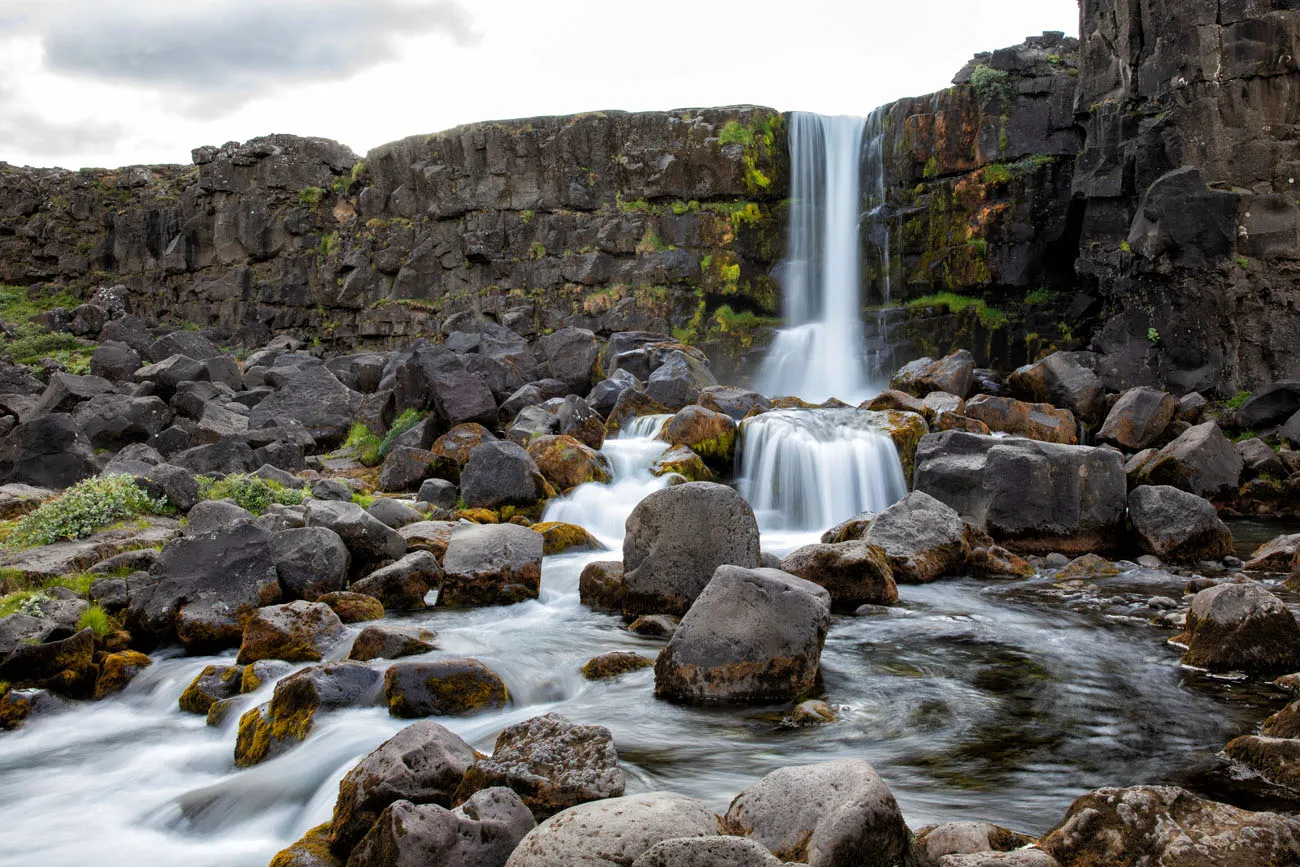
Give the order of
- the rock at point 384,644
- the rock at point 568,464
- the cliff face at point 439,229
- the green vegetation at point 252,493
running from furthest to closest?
the cliff face at point 439,229 < the rock at point 568,464 < the green vegetation at point 252,493 < the rock at point 384,644

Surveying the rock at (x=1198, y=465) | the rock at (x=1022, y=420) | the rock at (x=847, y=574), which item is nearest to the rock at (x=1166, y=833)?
the rock at (x=847, y=574)

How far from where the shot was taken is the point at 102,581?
26.7 feet

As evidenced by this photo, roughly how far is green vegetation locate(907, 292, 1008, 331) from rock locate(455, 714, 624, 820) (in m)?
20.3

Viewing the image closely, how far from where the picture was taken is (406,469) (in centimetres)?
1366

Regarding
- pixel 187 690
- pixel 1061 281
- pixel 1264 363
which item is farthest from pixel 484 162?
pixel 187 690

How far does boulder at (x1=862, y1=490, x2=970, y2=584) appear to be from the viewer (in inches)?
378

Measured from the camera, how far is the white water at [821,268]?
24.1 meters

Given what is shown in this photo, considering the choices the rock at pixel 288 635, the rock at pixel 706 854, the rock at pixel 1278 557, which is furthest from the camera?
the rock at pixel 1278 557

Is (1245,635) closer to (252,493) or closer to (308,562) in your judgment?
(308,562)

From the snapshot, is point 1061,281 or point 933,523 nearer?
point 933,523

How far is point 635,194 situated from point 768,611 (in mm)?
22863

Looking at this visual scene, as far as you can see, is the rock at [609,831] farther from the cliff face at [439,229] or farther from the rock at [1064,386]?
the cliff face at [439,229]

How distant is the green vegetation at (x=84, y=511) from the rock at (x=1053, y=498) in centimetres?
947

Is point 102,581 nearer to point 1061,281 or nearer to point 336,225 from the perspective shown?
point 1061,281
